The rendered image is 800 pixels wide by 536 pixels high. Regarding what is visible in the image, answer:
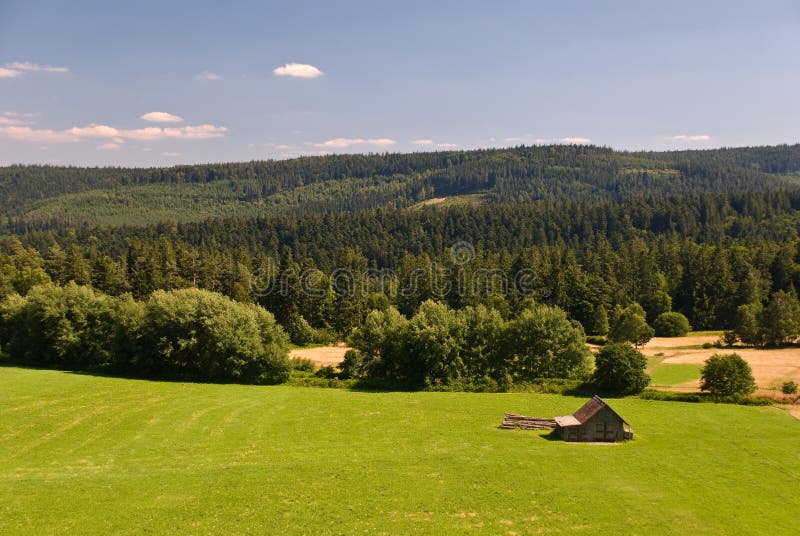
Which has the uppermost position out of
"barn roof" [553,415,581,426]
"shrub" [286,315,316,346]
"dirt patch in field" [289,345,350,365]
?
"barn roof" [553,415,581,426]

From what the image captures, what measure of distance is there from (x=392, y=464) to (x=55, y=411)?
32290mm

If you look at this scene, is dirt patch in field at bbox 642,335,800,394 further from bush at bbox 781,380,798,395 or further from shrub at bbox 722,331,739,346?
shrub at bbox 722,331,739,346

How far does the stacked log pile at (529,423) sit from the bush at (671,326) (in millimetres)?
68344

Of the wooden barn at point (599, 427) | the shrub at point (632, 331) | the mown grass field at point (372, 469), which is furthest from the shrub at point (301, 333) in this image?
the wooden barn at point (599, 427)

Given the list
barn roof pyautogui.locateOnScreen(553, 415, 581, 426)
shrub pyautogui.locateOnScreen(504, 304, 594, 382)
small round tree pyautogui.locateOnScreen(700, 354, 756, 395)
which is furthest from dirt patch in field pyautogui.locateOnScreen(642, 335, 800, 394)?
barn roof pyautogui.locateOnScreen(553, 415, 581, 426)

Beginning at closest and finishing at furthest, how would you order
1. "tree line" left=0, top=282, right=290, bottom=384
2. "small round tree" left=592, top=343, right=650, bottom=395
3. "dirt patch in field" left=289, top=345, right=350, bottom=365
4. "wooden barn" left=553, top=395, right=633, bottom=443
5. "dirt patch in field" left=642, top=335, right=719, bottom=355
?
1. "wooden barn" left=553, top=395, right=633, bottom=443
2. "small round tree" left=592, top=343, right=650, bottom=395
3. "tree line" left=0, top=282, right=290, bottom=384
4. "dirt patch in field" left=289, top=345, right=350, bottom=365
5. "dirt patch in field" left=642, top=335, right=719, bottom=355

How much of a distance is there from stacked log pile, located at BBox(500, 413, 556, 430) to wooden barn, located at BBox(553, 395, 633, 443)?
3.13 metres

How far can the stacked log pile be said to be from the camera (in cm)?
4638

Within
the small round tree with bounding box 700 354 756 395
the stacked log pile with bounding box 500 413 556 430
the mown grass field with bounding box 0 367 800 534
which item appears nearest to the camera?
the mown grass field with bounding box 0 367 800 534

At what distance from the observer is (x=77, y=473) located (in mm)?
34500

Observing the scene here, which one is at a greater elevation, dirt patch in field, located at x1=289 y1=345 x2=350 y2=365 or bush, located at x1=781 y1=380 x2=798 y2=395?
bush, located at x1=781 y1=380 x2=798 y2=395

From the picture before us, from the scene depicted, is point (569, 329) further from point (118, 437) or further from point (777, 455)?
point (118, 437)

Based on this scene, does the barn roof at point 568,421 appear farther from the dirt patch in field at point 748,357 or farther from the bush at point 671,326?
the bush at point 671,326

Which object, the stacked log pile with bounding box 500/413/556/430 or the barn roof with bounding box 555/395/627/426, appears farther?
the stacked log pile with bounding box 500/413/556/430
